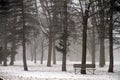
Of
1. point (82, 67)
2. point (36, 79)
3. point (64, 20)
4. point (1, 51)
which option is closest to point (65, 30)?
point (64, 20)

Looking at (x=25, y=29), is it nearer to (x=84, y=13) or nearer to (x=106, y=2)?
(x=84, y=13)

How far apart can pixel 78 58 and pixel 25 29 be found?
56.8 metres

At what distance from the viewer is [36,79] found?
1631cm

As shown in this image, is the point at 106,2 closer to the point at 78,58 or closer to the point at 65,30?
the point at 65,30

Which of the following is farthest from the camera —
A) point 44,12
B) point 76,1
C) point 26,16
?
point 44,12

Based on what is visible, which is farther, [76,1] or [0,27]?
[0,27]

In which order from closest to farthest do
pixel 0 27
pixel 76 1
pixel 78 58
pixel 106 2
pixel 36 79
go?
pixel 36 79 → pixel 106 2 → pixel 76 1 → pixel 0 27 → pixel 78 58

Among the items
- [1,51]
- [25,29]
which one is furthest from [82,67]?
[1,51]

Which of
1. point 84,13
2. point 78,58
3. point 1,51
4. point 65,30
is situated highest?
point 84,13

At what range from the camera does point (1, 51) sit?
36.8 meters

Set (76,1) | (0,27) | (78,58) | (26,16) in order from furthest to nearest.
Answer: (78,58)
(0,27)
(26,16)
(76,1)

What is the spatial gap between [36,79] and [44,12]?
801 inches

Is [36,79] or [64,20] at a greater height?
[64,20]

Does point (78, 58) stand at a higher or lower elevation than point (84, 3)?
lower
